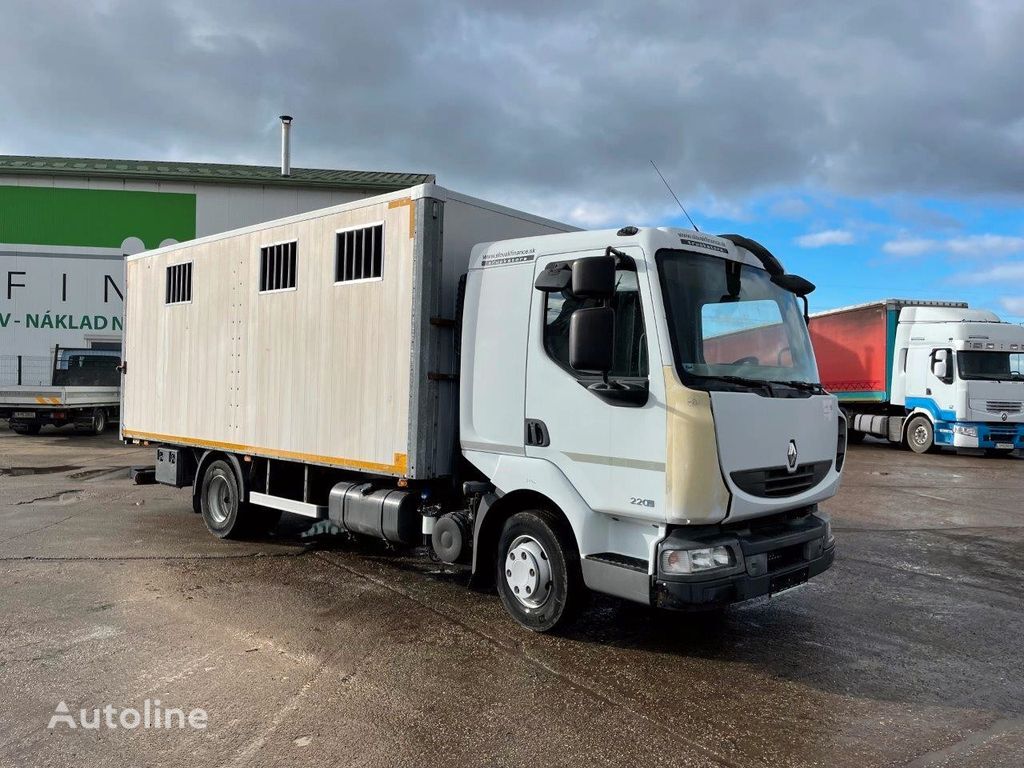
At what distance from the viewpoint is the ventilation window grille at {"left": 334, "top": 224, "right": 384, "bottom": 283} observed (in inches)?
230

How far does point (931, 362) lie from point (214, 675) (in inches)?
722

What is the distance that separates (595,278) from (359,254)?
8.01ft

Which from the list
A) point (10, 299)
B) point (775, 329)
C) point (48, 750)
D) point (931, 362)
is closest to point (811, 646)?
point (775, 329)

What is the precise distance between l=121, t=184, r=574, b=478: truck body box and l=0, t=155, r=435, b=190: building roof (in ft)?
55.4

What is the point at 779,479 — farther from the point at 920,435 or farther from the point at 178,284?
the point at 920,435

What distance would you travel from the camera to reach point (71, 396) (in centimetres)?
1917

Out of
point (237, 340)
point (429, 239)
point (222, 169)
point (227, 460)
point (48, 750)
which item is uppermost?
point (222, 169)

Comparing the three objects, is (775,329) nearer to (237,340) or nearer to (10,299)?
(237,340)

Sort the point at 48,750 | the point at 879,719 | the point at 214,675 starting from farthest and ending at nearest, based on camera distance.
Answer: the point at 214,675 → the point at 879,719 → the point at 48,750

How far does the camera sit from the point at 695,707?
13.3ft

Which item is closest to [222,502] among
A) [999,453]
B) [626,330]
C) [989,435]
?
[626,330]

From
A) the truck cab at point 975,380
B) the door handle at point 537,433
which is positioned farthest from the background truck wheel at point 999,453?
the door handle at point 537,433

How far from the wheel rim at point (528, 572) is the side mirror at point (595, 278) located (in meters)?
1.71

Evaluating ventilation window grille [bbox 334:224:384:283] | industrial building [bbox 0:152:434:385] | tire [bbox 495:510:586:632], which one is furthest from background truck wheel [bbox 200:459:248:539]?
industrial building [bbox 0:152:434:385]
